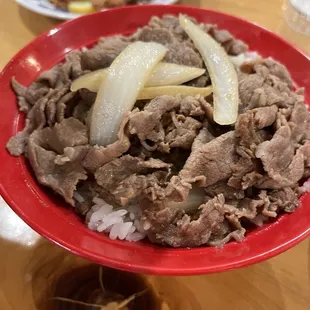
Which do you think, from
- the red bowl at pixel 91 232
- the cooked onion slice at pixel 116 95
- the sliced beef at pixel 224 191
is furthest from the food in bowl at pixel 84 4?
the sliced beef at pixel 224 191

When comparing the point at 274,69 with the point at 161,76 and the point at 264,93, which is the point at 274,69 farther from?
the point at 161,76

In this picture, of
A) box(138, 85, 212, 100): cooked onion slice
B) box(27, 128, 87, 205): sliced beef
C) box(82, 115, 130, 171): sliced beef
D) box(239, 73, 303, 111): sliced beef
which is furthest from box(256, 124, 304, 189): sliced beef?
box(27, 128, 87, 205): sliced beef

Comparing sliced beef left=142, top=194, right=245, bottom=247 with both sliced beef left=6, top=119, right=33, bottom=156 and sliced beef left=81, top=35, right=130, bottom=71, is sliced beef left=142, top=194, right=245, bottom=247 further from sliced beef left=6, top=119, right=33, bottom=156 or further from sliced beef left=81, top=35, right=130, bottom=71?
sliced beef left=81, top=35, right=130, bottom=71

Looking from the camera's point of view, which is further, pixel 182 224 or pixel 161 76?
pixel 161 76

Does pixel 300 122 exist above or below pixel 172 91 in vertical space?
above

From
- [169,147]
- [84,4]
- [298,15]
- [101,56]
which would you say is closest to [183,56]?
[101,56]

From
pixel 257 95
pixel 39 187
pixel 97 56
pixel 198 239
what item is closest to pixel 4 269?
pixel 39 187
